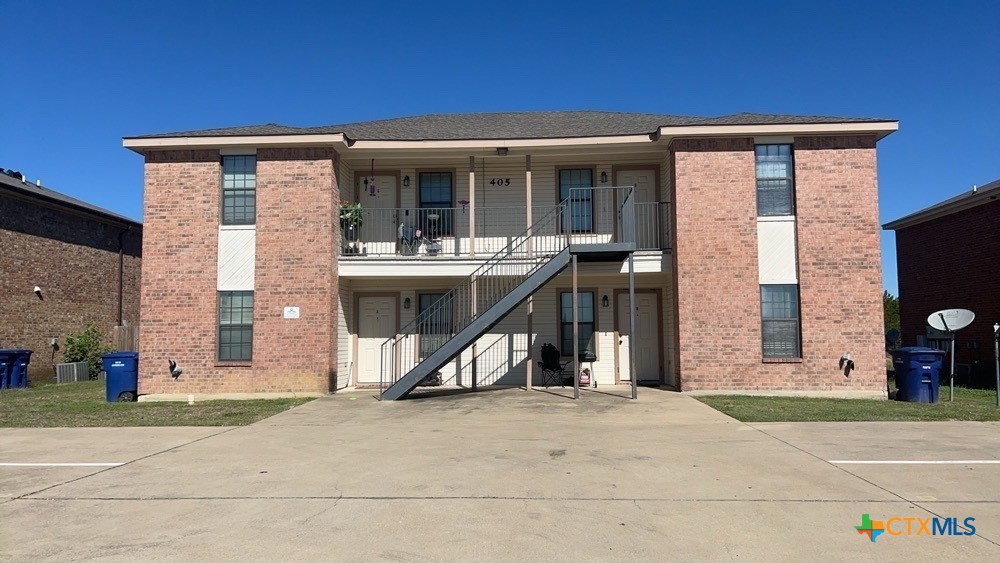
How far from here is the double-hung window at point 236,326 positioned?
1295 centimetres

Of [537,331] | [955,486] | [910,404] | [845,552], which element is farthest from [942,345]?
[845,552]

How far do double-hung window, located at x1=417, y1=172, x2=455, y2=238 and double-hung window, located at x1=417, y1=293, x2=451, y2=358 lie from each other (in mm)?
1609

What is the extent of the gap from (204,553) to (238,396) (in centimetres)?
924

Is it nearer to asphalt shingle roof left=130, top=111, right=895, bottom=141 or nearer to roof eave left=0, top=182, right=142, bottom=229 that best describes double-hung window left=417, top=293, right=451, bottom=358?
asphalt shingle roof left=130, top=111, right=895, bottom=141

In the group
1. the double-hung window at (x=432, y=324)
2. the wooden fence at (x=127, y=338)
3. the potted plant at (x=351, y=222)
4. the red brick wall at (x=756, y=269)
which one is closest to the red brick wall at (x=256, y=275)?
the potted plant at (x=351, y=222)

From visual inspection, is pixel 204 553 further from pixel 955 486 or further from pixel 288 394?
pixel 288 394

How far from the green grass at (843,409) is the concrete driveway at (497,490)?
61cm

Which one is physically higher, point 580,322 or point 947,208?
point 947,208

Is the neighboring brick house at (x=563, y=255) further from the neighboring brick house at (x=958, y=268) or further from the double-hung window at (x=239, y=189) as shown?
the neighboring brick house at (x=958, y=268)

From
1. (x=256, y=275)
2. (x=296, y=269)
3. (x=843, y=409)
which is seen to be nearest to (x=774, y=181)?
(x=843, y=409)

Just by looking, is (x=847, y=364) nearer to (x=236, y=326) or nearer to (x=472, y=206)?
(x=472, y=206)

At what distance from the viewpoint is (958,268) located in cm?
1770

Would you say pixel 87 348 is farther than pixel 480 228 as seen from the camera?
Yes

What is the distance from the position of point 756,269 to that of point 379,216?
8575mm
